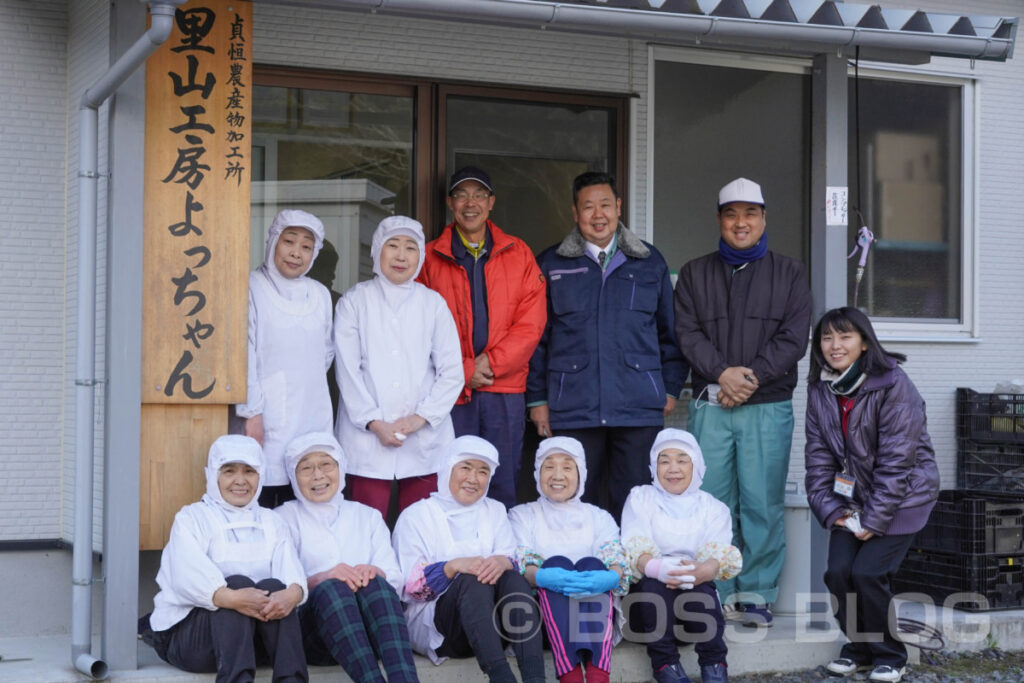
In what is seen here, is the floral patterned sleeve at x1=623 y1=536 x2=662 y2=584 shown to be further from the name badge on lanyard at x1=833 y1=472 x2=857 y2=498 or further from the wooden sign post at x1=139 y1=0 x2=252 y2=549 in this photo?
the wooden sign post at x1=139 y1=0 x2=252 y2=549

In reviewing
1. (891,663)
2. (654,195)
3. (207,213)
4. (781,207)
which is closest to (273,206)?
(207,213)

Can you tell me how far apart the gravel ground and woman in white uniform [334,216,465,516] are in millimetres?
1711

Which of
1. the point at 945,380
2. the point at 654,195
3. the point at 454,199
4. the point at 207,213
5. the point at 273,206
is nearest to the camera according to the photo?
the point at 207,213

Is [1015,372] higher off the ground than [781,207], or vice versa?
[781,207]

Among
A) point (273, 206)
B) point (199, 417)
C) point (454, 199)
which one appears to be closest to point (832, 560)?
point (454, 199)

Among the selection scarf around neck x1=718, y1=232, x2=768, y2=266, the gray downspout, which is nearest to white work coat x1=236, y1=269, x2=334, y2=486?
the gray downspout

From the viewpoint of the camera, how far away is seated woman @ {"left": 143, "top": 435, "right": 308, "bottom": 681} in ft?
14.0

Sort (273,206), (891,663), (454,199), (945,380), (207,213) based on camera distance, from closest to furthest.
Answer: (207,213)
(891,663)
(454,199)
(273,206)
(945,380)

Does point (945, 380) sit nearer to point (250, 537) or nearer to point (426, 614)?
point (426, 614)

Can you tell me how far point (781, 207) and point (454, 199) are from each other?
2.35m

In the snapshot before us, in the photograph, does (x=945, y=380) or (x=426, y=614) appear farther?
(x=945, y=380)

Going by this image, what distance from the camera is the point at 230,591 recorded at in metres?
4.28

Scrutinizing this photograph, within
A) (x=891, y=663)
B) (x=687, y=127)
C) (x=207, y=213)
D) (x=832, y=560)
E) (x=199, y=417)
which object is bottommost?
(x=891, y=663)

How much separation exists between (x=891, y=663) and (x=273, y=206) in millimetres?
3665
